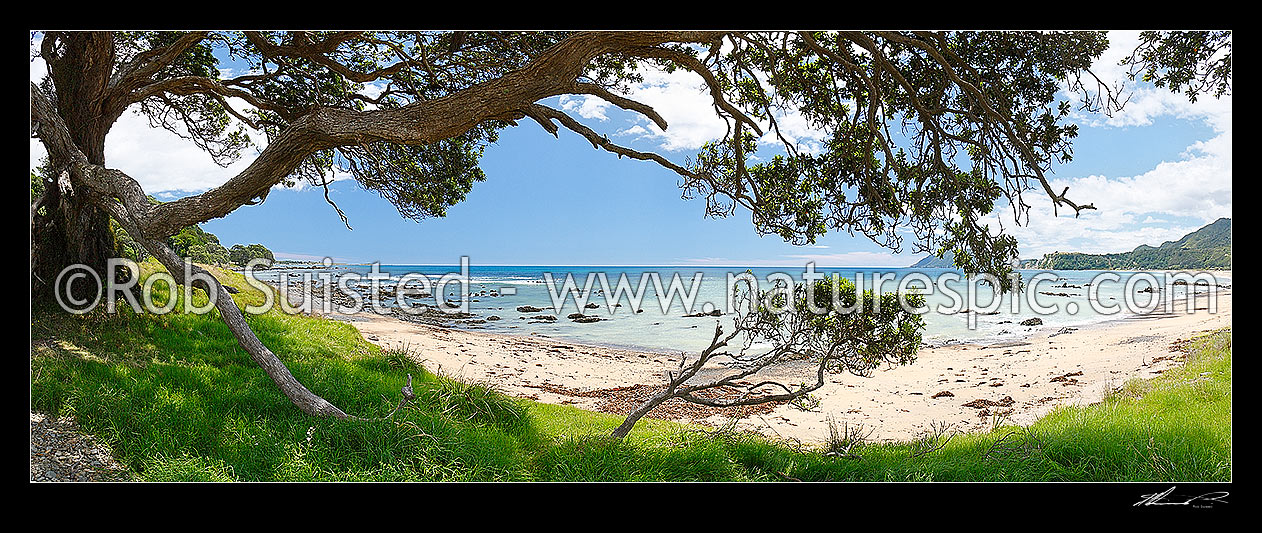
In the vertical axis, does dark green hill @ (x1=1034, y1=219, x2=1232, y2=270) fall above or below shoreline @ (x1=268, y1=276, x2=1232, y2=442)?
above

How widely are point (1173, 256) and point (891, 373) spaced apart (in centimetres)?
370

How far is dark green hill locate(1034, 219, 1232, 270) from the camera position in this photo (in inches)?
112

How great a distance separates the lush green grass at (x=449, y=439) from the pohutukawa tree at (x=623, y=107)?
0.33 m

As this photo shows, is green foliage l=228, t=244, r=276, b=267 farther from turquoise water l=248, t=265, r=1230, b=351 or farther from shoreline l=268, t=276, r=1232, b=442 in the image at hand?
shoreline l=268, t=276, r=1232, b=442

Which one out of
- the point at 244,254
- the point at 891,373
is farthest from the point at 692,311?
the point at 244,254

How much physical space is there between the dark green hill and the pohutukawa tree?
2.05 ft

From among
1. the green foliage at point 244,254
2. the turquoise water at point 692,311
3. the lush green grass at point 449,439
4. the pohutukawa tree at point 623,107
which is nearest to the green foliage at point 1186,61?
the pohutukawa tree at point 623,107
